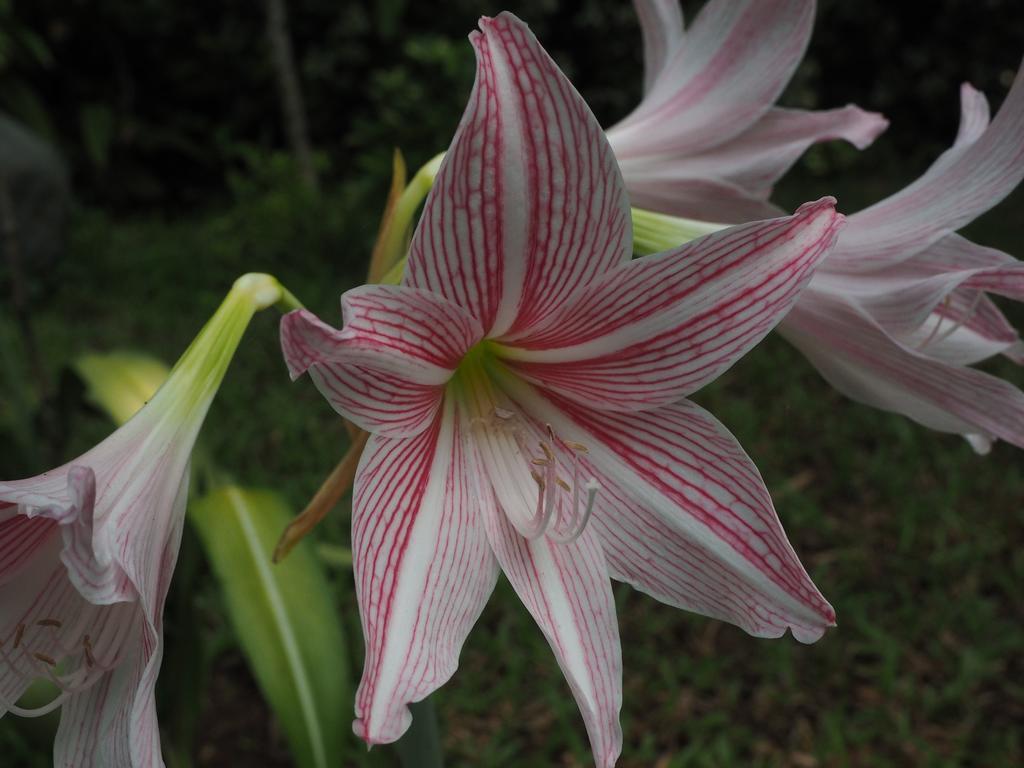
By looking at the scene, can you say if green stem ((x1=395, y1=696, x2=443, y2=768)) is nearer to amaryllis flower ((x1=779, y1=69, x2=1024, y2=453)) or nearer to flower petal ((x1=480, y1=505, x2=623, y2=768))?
flower petal ((x1=480, y1=505, x2=623, y2=768))

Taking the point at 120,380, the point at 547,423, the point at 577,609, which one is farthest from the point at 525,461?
the point at 120,380

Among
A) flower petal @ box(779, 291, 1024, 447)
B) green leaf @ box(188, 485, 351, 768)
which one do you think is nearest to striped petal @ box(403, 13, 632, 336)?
flower petal @ box(779, 291, 1024, 447)

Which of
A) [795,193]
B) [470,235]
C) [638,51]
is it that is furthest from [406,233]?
[638,51]

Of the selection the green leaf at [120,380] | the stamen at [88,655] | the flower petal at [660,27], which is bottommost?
the green leaf at [120,380]

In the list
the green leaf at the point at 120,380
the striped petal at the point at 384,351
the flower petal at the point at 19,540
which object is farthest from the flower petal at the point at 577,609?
the green leaf at the point at 120,380

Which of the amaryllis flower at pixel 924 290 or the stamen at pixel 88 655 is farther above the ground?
the amaryllis flower at pixel 924 290

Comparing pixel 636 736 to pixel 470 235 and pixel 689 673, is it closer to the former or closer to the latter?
pixel 689 673

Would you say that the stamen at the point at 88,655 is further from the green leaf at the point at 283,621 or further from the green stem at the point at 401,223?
the green leaf at the point at 283,621
